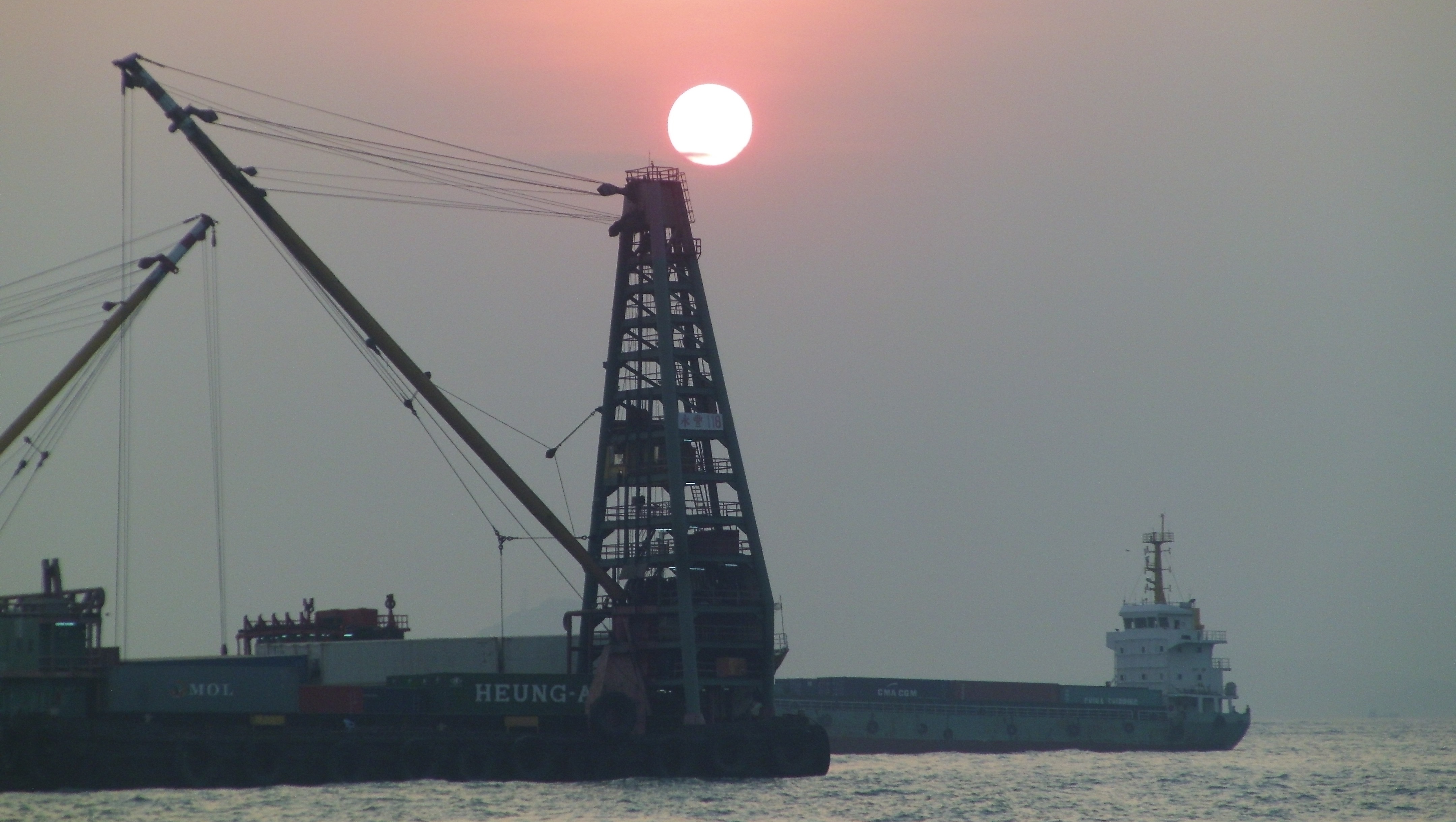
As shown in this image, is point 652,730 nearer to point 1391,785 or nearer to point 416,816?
point 416,816

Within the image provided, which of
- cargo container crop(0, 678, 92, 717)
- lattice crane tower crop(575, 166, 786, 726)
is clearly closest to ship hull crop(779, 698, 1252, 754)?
lattice crane tower crop(575, 166, 786, 726)

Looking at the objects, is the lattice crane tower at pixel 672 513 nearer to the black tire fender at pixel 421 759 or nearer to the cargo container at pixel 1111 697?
the black tire fender at pixel 421 759

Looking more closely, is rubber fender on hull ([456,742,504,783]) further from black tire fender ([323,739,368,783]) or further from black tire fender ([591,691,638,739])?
black tire fender ([591,691,638,739])

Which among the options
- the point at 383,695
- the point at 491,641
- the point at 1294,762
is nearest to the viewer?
the point at 383,695

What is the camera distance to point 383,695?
53.1 metres

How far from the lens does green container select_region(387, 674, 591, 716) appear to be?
53.7m

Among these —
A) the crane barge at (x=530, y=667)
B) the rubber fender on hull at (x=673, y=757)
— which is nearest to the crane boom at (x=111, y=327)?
the crane barge at (x=530, y=667)

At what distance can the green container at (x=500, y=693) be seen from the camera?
53688 millimetres

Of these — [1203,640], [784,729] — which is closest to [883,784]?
[784,729]

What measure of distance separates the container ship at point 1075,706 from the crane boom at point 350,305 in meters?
28.9

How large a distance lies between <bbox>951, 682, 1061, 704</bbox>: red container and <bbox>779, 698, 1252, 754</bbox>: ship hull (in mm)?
658

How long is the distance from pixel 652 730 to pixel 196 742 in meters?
17.4

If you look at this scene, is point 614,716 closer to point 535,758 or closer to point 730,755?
point 535,758

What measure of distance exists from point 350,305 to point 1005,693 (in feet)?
178
